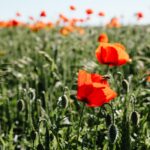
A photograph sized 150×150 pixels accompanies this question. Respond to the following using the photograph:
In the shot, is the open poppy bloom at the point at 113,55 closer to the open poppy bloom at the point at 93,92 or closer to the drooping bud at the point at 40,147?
the open poppy bloom at the point at 93,92

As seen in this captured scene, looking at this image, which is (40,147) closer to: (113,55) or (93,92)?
(93,92)

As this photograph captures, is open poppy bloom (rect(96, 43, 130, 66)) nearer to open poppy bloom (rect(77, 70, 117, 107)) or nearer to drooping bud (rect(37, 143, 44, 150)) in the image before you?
open poppy bloom (rect(77, 70, 117, 107))

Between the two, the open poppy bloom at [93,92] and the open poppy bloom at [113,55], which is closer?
the open poppy bloom at [93,92]

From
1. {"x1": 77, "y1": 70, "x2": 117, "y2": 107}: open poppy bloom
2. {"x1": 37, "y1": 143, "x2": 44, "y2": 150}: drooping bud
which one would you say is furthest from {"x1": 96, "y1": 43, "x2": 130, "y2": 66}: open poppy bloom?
{"x1": 37, "y1": 143, "x2": 44, "y2": 150}: drooping bud

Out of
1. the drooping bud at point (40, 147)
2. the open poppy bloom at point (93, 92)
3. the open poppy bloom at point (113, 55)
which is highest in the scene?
the open poppy bloom at point (113, 55)

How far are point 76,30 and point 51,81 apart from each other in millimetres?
5452

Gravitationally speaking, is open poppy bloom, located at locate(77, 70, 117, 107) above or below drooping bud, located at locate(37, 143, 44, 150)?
above

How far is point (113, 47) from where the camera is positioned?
232 cm

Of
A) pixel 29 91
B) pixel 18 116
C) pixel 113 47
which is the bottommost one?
pixel 18 116

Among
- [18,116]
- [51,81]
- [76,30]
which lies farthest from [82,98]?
[76,30]

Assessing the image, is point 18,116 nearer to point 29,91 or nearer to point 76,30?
point 29,91

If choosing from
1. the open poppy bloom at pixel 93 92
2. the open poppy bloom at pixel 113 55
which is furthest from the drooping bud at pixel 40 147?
the open poppy bloom at pixel 113 55

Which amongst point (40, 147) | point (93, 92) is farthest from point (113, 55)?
point (40, 147)

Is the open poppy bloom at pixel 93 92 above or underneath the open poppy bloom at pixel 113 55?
underneath
